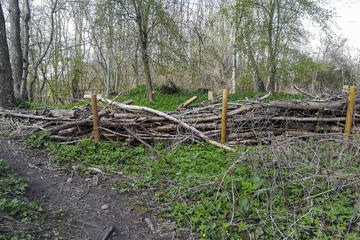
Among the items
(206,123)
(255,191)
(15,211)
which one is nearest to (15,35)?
(206,123)

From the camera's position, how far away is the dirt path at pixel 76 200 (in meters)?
2.60

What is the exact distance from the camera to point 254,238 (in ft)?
7.64

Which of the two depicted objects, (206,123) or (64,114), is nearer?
(206,123)

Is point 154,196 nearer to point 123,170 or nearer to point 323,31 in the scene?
point 123,170

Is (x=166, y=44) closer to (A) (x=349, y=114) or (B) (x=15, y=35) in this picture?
(B) (x=15, y=35)

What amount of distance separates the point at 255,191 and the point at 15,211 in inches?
107

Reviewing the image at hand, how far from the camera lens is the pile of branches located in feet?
17.3

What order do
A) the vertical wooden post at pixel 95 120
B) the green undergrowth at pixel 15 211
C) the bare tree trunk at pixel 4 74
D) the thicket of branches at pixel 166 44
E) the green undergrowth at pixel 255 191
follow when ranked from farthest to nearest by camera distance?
the thicket of branches at pixel 166 44 < the bare tree trunk at pixel 4 74 < the vertical wooden post at pixel 95 120 < the green undergrowth at pixel 255 191 < the green undergrowth at pixel 15 211

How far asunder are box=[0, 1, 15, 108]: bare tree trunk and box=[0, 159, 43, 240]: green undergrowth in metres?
4.48

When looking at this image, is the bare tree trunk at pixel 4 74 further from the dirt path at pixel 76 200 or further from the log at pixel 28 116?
the dirt path at pixel 76 200

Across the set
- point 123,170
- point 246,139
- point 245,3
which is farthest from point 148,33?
point 123,170

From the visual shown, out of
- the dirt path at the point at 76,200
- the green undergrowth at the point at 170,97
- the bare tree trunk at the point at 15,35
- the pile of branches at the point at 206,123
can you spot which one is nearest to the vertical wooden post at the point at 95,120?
the pile of branches at the point at 206,123

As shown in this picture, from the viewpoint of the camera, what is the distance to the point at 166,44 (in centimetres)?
1151

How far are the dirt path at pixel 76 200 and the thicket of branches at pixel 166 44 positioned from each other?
3.43m
